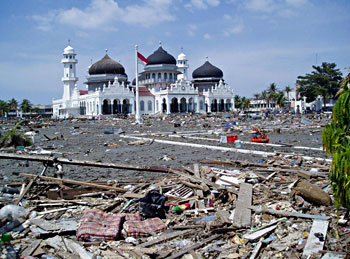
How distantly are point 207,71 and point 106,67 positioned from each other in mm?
22245

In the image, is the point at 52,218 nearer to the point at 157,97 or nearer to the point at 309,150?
the point at 309,150

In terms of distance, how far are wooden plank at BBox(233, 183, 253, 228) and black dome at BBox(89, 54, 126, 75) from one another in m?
69.4

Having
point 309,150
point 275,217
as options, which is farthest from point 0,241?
point 309,150

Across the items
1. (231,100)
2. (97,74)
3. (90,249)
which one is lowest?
(90,249)

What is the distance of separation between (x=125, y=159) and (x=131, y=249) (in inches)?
397

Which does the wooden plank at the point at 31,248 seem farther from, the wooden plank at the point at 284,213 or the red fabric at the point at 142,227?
the wooden plank at the point at 284,213

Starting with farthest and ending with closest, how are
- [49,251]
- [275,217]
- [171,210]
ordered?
[171,210] → [275,217] → [49,251]

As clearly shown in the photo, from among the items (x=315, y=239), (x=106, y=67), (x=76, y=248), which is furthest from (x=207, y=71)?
(x=76, y=248)

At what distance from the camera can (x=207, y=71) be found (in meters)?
83.2

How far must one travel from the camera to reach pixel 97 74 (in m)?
75.9

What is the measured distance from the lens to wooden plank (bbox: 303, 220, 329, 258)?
19.7 feet

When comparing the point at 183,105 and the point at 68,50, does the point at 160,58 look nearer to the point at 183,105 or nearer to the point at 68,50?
the point at 183,105

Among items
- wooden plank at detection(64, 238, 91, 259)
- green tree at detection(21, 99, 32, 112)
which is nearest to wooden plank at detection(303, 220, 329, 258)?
wooden plank at detection(64, 238, 91, 259)

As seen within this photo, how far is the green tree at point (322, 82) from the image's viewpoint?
7200cm
